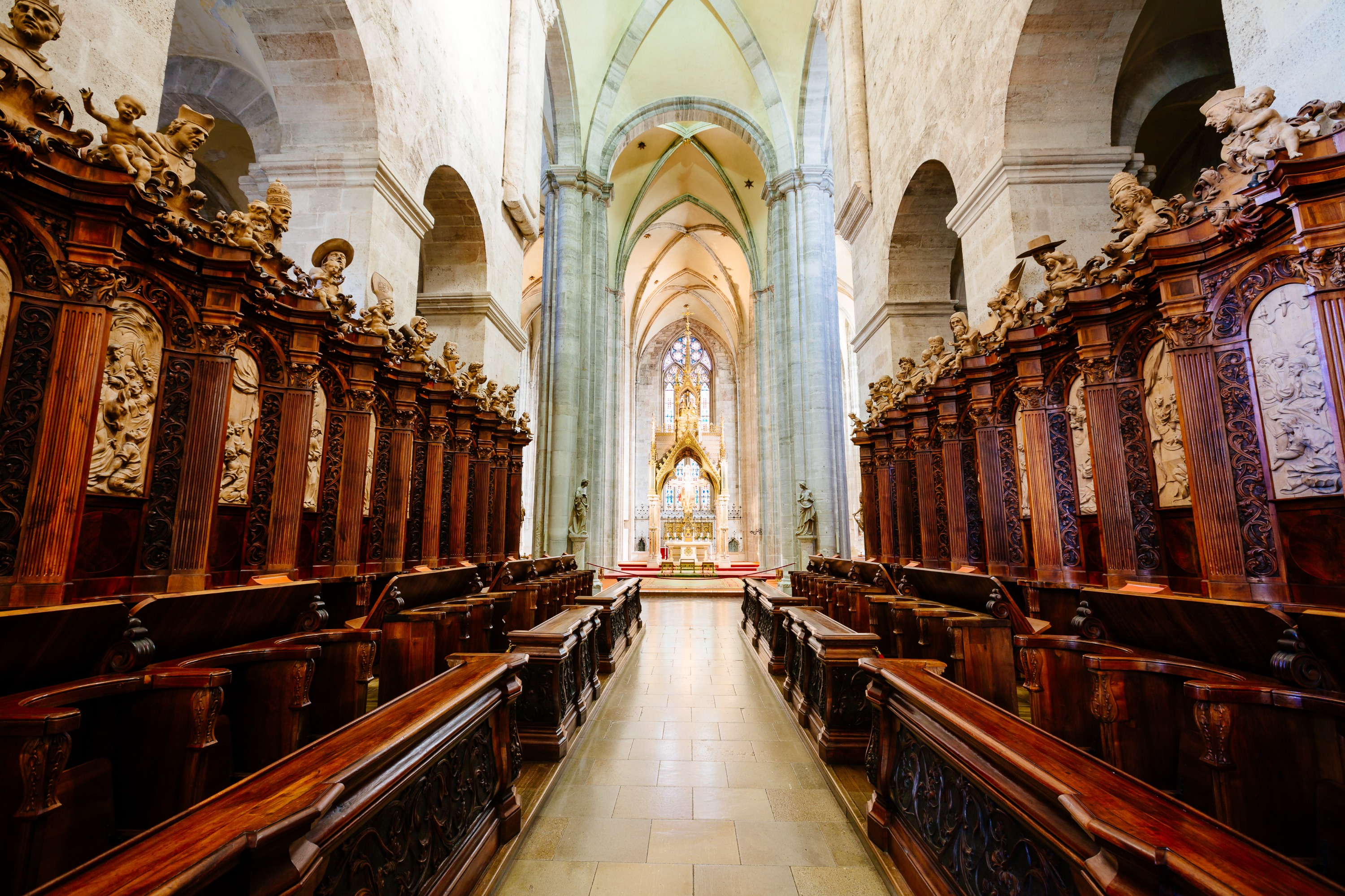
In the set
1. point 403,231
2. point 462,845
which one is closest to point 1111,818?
point 462,845

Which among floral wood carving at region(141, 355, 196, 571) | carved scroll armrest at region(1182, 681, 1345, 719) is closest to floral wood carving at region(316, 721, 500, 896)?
floral wood carving at region(141, 355, 196, 571)

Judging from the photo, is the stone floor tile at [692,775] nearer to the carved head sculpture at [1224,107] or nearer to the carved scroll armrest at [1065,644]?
the carved scroll armrest at [1065,644]

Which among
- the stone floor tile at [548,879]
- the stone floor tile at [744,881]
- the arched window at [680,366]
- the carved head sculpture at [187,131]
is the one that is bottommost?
the stone floor tile at [744,881]

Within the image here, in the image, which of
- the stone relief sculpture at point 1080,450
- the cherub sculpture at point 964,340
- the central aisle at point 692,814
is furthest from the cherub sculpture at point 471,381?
the stone relief sculpture at point 1080,450

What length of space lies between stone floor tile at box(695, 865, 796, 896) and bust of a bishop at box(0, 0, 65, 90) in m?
4.38

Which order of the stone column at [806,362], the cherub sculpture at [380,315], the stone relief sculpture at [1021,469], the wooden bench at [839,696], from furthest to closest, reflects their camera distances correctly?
the stone column at [806,362] → the cherub sculpture at [380,315] → the stone relief sculpture at [1021,469] → the wooden bench at [839,696]

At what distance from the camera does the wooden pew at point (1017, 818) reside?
3.53ft

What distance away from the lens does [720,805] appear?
2.88 metres

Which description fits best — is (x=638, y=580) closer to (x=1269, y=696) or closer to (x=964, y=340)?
(x=964, y=340)

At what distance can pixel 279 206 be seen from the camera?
4355 millimetres

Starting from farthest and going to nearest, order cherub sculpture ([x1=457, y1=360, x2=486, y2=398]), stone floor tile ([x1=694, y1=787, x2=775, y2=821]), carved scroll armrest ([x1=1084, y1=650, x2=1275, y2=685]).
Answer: cherub sculpture ([x1=457, y1=360, x2=486, y2=398])
stone floor tile ([x1=694, y1=787, x2=775, y2=821])
carved scroll armrest ([x1=1084, y1=650, x2=1275, y2=685])

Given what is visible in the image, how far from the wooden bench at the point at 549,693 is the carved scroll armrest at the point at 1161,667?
2.73 meters

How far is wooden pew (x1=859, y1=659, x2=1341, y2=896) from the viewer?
3.53 feet

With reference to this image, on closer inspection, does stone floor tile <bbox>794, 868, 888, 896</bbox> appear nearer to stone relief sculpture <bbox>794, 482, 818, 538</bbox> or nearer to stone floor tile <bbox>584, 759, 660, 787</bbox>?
stone floor tile <bbox>584, 759, 660, 787</bbox>
